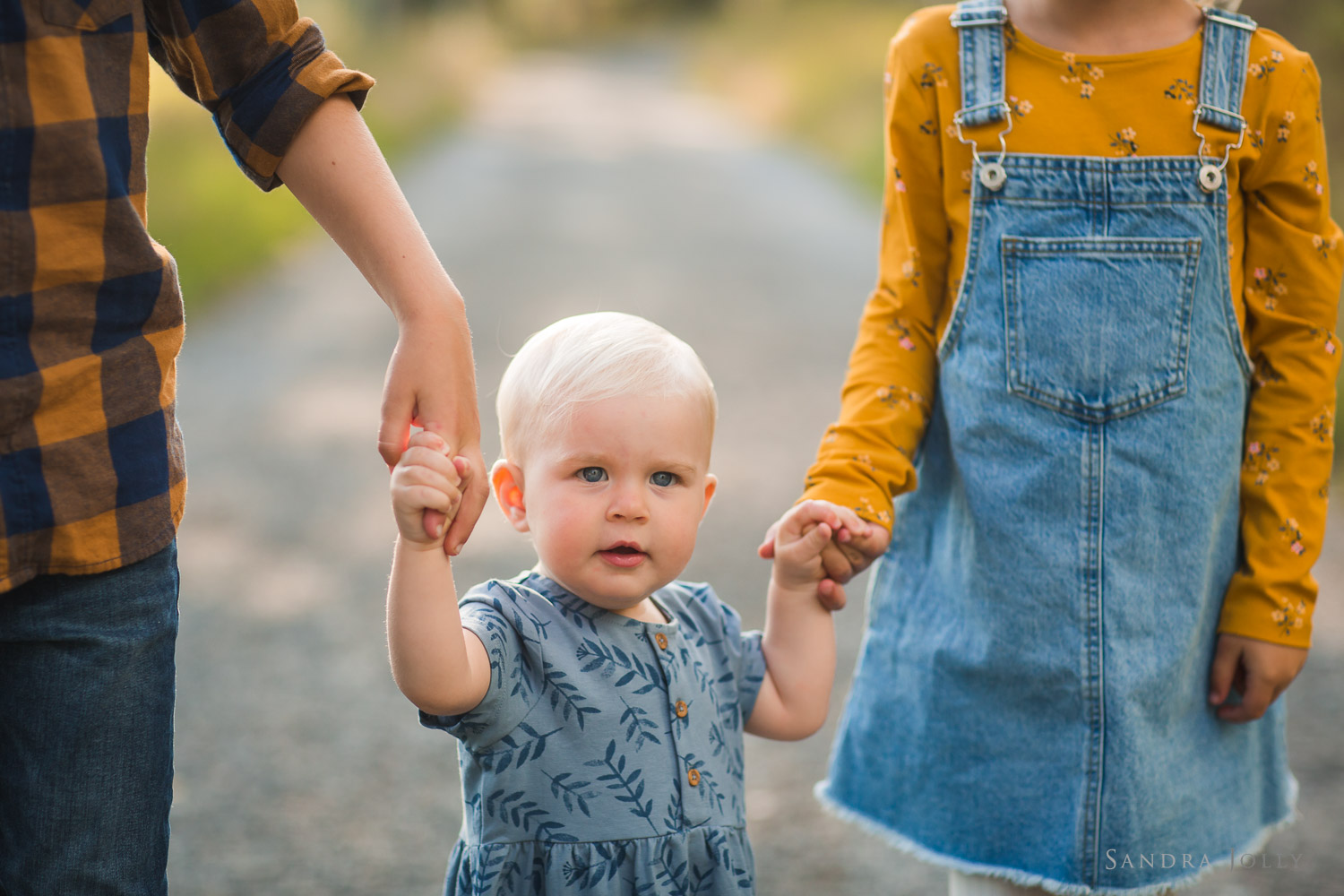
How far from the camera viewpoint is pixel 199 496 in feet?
14.1

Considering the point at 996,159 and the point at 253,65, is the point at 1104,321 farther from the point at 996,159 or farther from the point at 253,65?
the point at 253,65

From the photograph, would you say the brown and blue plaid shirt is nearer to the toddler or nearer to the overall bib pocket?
the toddler

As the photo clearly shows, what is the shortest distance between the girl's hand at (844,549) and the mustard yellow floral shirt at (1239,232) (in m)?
0.03

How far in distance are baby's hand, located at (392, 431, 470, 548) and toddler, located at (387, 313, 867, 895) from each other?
0.15 metres

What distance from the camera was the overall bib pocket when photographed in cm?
153

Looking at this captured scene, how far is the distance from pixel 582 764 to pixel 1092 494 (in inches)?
28.1

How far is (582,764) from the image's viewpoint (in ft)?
4.34

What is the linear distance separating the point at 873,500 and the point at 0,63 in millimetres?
1022

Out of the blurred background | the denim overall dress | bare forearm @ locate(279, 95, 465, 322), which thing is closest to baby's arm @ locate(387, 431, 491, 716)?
bare forearm @ locate(279, 95, 465, 322)

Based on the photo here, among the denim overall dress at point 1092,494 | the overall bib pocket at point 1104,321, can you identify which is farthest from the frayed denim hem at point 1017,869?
the overall bib pocket at point 1104,321

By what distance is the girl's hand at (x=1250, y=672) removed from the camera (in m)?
1.57

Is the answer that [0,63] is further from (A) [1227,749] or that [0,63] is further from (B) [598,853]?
(A) [1227,749]

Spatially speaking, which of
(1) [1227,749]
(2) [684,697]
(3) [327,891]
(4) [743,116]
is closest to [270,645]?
(3) [327,891]

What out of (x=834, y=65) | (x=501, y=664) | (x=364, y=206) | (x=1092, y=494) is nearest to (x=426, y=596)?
(x=501, y=664)
